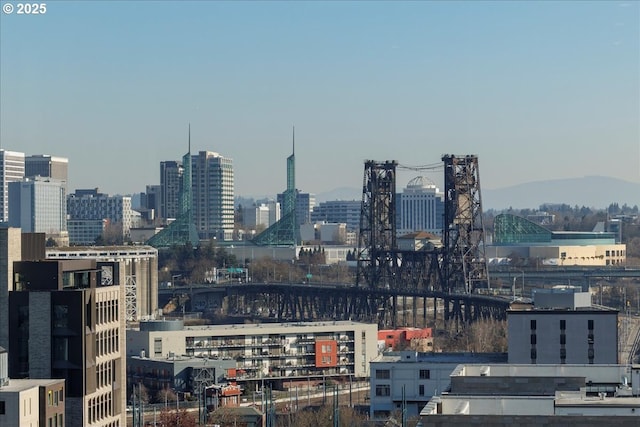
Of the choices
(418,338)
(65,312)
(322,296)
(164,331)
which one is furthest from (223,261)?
(65,312)

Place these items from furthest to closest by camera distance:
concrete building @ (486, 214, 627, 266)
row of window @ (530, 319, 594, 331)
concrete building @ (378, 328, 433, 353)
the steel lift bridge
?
concrete building @ (486, 214, 627, 266)
the steel lift bridge
concrete building @ (378, 328, 433, 353)
row of window @ (530, 319, 594, 331)

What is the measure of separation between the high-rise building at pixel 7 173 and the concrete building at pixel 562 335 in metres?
142

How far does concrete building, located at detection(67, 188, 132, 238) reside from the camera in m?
191

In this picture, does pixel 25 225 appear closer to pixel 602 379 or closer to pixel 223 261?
pixel 223 261

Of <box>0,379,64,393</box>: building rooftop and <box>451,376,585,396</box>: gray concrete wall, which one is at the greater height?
<box>0,379,64,393</box>: building rooftop

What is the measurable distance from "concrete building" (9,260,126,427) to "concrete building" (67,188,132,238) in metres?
157

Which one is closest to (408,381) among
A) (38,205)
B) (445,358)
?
(445,358)

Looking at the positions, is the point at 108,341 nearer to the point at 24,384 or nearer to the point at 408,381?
the point at 24,384

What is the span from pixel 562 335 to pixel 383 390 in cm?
509

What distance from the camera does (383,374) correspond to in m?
47.7

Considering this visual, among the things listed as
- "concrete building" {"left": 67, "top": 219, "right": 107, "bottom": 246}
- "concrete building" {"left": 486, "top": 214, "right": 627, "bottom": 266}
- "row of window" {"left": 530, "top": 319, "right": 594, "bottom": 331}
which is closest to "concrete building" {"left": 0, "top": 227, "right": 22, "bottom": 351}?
"row of window" {"left": 530, "top": 319, "right": 594, "bottom": 331}

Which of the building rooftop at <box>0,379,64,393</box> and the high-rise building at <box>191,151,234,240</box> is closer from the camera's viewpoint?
the building rooftop at <box>0,379,64,393</box>

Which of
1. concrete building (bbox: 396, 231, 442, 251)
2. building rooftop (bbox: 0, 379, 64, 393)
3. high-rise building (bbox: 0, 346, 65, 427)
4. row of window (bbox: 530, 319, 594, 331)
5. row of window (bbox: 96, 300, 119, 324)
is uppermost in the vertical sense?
concrete building (bbox: 396, 231, 442, 251)

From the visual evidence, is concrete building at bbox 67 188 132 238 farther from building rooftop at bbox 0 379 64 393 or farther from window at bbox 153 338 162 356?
building rooftop at bbox 0 379 64 393
